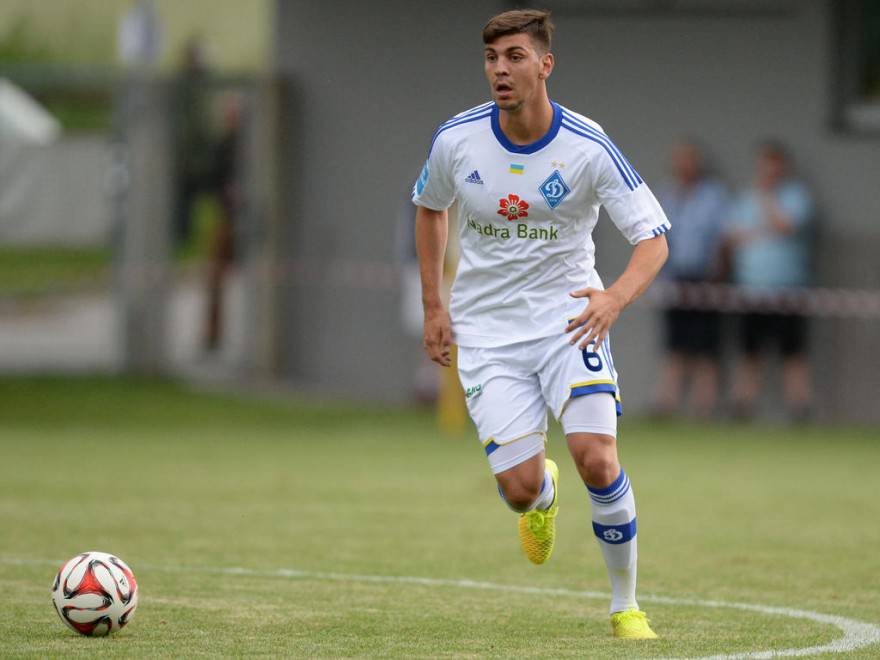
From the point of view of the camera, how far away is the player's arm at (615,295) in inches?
264

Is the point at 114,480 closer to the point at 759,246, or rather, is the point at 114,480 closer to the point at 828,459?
the point at 828,459

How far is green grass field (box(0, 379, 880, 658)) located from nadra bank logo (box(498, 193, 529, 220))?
1.60 meters

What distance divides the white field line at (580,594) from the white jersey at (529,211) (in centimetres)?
139

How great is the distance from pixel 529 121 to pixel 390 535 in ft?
→ 11.8

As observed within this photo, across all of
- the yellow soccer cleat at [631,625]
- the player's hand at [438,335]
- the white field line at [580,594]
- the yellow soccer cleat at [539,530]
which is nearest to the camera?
the white field line at [580,594]

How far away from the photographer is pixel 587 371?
6.91m

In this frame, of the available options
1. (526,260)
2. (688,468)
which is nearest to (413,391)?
(688,468)

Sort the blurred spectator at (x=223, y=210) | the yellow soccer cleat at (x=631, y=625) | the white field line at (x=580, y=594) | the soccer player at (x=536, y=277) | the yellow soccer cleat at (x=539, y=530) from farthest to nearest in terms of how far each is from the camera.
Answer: the blurred spectator at (x=223, y=210) → the yellow soccer cleat at (x=539, y=530) → the soccer player at (x=536, y=277) → the yellow soccer cleat at (x=631, y=625) → the white field line at (x=580, y=594)

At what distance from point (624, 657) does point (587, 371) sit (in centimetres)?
121

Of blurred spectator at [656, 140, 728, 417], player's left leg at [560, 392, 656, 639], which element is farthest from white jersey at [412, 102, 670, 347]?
blurred spectator at [656, 140, 728, 417]

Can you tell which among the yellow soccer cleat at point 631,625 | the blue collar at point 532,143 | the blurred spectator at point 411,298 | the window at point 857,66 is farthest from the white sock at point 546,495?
the window at point 857,66

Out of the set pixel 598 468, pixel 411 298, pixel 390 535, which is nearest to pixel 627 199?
pixel 598 468

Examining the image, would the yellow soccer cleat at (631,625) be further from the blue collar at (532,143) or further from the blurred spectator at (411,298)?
the blurred spectator at (411,298)

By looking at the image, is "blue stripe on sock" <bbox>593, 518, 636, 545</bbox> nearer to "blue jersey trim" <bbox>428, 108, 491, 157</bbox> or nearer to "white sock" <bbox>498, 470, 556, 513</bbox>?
"white sock" <bbox>498, 470, 556, 513</bbox>
